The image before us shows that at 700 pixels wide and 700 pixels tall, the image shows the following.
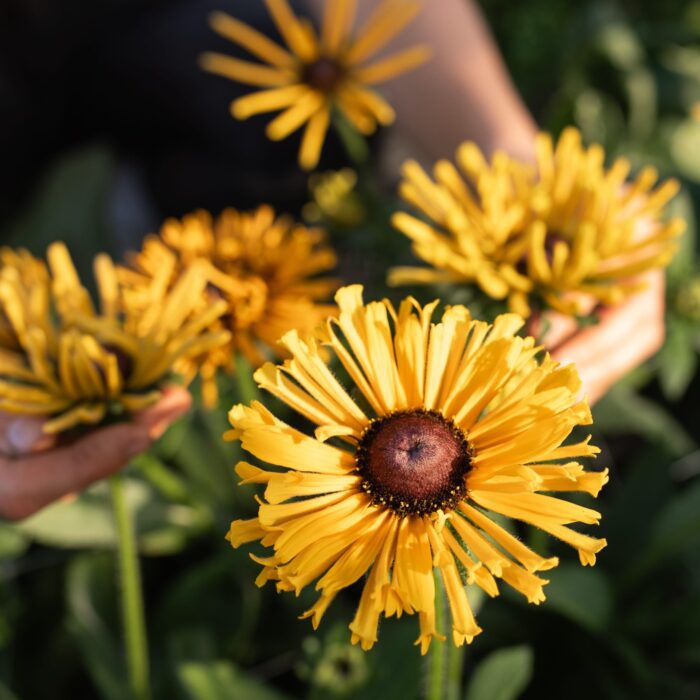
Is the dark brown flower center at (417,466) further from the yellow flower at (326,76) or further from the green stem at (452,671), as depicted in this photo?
the yellow flower at (326,76)

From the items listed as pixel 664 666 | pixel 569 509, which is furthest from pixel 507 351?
pixel 664 666

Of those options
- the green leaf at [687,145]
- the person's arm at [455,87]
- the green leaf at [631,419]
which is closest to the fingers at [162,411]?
the green leaf at [631,419]

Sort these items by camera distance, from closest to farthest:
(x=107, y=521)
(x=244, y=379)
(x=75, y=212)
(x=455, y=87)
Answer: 1. (x=244, y=379)
2. (x=107, y=521)
3. (x=455, y=87)
4. (x=75, y=212)

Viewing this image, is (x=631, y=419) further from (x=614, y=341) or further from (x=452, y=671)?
(x=452, y=671)

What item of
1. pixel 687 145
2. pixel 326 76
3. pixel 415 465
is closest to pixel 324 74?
pixel 326 76

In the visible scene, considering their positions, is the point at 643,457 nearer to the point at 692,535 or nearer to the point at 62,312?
the point at 692,535

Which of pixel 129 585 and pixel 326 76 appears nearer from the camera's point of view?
pixel 129 585
